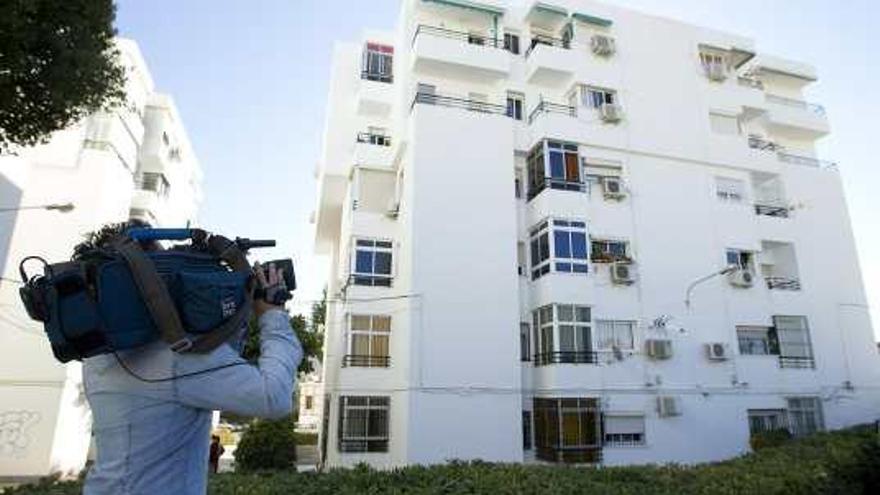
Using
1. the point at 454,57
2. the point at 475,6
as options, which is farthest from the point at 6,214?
the point at 475,6

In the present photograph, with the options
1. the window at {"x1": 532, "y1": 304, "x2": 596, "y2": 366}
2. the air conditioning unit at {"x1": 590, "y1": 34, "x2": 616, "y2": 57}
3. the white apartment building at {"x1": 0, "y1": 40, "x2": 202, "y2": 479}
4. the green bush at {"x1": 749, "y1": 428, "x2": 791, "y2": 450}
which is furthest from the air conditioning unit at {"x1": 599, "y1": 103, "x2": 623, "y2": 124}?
the white apartment building at {"x1": 0, "y1": 40, "x2": 202, "y2": 479}

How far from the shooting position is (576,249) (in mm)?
19000

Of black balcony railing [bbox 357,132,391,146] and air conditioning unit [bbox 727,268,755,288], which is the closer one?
air conditioning unit [bbox 727,268,755,288]

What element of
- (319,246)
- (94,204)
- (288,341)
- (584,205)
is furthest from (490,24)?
(288,341)

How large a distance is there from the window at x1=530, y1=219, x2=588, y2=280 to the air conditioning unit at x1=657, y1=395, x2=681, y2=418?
4.70 m

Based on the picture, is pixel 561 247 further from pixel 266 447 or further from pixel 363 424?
pixel 266 447

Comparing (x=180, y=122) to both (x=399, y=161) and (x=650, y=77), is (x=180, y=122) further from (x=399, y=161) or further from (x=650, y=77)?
(x=650, y=77)

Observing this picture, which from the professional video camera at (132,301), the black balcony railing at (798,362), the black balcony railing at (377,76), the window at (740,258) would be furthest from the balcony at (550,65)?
the professional video camera at (132,301)

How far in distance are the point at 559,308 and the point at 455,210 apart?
14.7 ft

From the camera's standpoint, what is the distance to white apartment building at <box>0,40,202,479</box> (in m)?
19.0

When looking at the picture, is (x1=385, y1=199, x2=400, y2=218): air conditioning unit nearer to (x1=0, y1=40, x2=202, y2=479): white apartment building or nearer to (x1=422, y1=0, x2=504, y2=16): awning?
(x1=422, y1=0, x2=504, y2=16): awning

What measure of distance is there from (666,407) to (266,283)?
61.9 feet

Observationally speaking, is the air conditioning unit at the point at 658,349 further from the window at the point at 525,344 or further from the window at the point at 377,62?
the window at the point at 377,62

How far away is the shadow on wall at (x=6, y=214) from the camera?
18.3 m
